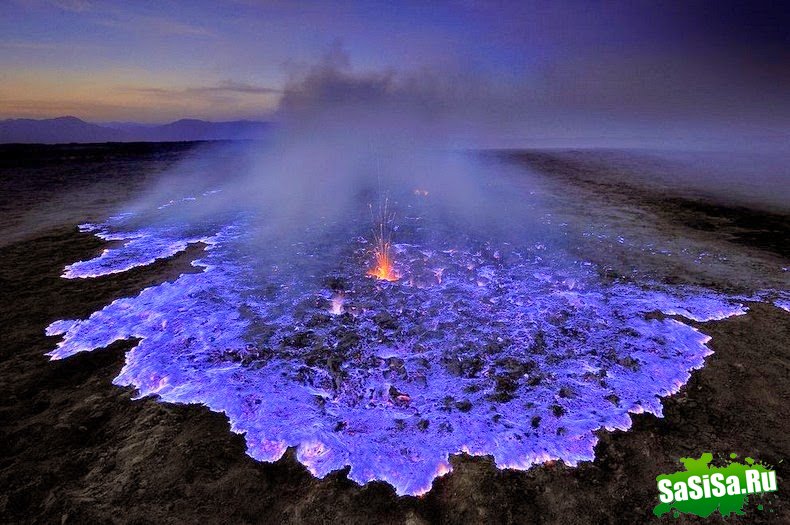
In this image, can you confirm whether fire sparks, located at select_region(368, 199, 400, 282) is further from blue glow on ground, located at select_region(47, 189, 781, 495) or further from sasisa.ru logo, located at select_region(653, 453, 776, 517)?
sasisa.ru logo, located at select_region(653, 453, 776, 517)

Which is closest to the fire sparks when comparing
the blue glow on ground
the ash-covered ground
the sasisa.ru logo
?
the ash-covered ground

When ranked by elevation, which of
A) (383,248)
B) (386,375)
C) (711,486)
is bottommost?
(711,486)

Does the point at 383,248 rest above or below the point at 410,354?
above

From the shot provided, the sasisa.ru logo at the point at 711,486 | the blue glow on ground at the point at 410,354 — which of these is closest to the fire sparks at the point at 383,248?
the blue glow on ground at the point at 410,354

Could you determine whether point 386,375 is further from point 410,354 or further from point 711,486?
point 711,486

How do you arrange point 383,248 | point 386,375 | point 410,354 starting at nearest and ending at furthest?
point 386,375 < point 410,354 < point 383,248

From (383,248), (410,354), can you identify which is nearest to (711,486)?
(410,354)

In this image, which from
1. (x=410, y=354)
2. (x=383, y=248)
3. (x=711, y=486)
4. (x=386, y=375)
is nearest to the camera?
(x=711, y=486)
